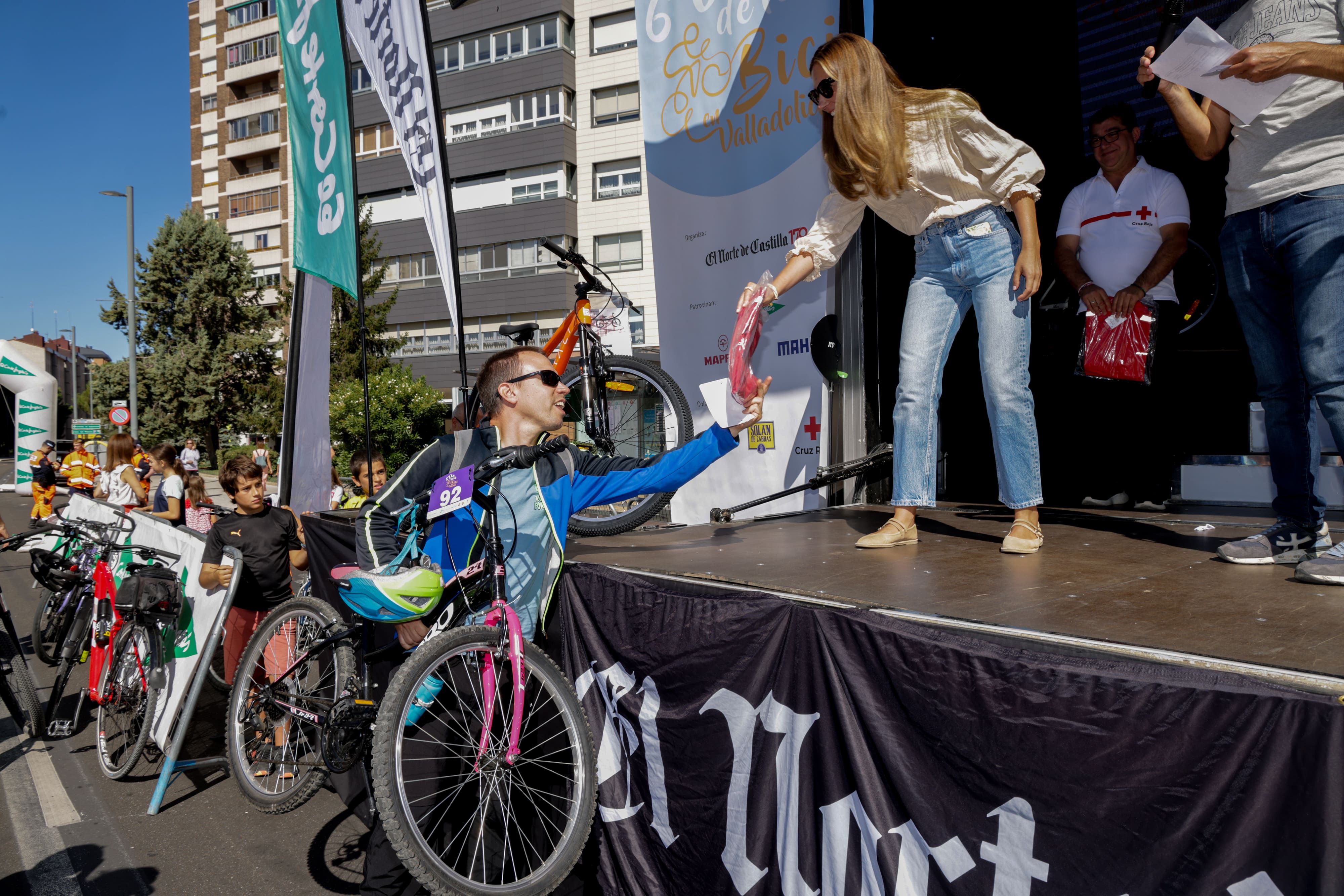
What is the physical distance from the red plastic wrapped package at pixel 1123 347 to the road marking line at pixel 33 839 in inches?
173

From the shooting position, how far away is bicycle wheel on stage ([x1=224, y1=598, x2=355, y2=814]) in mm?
2938

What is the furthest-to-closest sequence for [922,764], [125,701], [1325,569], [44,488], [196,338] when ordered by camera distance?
[196,338], [44,488], [125,701], [1325,569], [922,764]

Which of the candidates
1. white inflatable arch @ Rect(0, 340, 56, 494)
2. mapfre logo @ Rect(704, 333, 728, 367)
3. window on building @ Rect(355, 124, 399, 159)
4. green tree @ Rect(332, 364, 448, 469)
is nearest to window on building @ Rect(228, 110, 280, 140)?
window on building @ Rect(355, 124, 399, 159)

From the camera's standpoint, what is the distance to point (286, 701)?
310 cm

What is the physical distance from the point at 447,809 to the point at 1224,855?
1949mm

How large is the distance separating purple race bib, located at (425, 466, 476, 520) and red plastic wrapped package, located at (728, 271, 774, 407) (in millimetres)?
843

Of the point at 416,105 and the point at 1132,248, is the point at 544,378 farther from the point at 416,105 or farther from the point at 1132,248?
the point at 416,105

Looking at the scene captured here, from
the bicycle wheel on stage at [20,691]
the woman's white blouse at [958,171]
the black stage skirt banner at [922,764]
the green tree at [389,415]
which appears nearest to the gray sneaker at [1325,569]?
the black stage skirt banner at [922,764]

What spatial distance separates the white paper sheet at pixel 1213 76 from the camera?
6.79 ft

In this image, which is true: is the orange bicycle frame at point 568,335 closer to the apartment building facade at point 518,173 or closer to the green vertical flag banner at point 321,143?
the green vertical flag banner at point 321,143

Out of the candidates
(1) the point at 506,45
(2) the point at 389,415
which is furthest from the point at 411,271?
(2) the point at 389,415

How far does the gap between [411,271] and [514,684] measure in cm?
3143

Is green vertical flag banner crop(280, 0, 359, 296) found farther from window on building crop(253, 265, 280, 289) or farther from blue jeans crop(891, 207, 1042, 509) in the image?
window on building crop(253, 265, 280, 289)

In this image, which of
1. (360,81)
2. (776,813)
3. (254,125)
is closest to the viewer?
(776,813)
